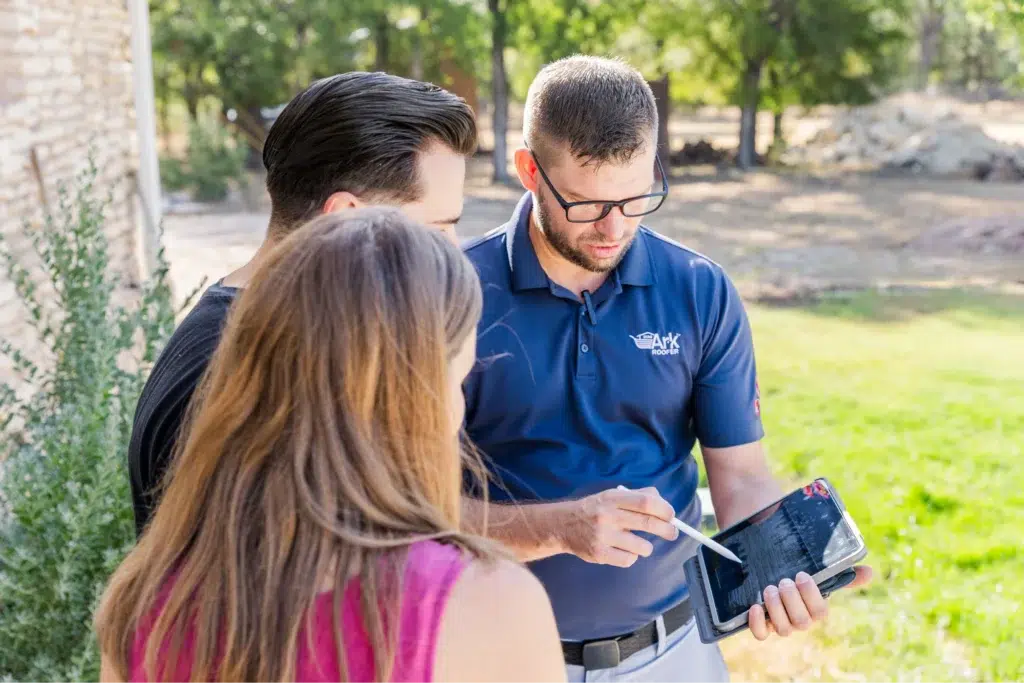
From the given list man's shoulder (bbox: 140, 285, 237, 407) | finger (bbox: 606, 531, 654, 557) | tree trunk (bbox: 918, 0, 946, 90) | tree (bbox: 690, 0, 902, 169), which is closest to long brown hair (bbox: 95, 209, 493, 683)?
man's shoulder (bbox: 140, 285, 237, 407)

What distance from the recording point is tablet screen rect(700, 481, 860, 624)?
2.03 meters

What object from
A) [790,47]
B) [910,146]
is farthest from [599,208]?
[910,146]

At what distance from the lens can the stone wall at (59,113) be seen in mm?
6312

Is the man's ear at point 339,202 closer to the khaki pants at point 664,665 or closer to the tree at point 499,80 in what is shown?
the khaki pants at point 664,665

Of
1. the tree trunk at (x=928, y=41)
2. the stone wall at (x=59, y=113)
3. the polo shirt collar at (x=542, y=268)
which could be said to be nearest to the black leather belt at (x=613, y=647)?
the polo shirt collar at (x=542, y=268)

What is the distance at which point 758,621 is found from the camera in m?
1.96

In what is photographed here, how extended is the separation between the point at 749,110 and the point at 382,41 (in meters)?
8.58

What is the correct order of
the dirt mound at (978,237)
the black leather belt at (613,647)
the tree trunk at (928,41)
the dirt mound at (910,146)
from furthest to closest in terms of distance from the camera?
the tree trunk at (928,41), the dirt mound at (910,146), the dirt mound at (978,237), the black leather belt at (613,647)

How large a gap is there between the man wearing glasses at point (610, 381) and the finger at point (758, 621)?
385 mm

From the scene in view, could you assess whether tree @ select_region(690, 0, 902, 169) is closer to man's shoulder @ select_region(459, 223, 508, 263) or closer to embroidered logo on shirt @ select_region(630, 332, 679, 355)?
man's shoulder @ select_region(459, 223, 508, 263)

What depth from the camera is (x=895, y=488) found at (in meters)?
5.57

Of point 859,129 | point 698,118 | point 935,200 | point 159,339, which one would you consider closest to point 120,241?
point 159,339

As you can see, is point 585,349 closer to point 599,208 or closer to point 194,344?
point 599,208

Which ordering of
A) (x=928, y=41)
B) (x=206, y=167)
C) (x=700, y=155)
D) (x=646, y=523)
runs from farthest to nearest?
(x=928, y=41)
(x=700, y=155)
(x=206, y=167)
(x=646, y=523)
